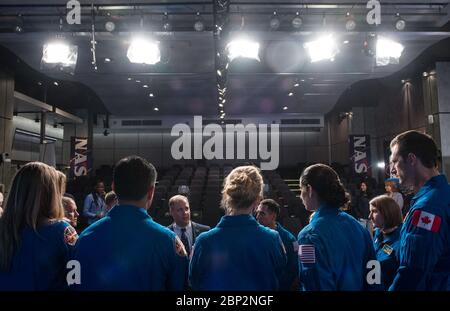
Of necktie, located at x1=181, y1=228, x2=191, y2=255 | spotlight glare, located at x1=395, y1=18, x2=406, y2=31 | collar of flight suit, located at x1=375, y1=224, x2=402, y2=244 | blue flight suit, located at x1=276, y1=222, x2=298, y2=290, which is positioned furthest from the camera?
spotlight glare, located at x1=395, y1=18, x2=406, y2=31

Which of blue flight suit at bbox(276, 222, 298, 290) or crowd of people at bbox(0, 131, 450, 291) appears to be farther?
blue flight suit at bbox(276, 222, 298, 290)

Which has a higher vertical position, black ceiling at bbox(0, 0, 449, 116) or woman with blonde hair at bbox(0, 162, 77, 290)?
black ceiling at bbox(0, 0, 449, 116)

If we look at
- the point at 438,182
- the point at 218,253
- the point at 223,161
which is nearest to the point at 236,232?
the point at 218,253

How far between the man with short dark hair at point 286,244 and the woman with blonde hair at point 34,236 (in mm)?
822

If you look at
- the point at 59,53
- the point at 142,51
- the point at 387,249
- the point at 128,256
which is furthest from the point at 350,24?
the point at 128,256

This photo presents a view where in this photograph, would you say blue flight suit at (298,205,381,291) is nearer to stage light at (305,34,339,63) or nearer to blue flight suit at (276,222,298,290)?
blue flight suit at (276,222,298,290)

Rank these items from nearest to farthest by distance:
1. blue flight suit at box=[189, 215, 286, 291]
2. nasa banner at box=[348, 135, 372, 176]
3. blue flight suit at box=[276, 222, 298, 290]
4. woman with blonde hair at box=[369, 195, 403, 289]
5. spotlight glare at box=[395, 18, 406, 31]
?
blue flight suit at box=[189, 215, 286, 291] < blue flight suit at box=[276, 222, 298, 290] < woman with blonde hair at box=[369, 195, 403, 289] < spotlight glare at box=[395, 18, 406, 31] < nasa banner at box=[348, 135, 372, 176]

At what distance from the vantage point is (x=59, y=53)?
5.49 metres

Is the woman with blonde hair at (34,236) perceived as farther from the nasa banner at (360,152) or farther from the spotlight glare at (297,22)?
the nasa banner at (360,152)

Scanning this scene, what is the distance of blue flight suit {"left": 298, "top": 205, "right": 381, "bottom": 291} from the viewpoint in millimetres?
1319

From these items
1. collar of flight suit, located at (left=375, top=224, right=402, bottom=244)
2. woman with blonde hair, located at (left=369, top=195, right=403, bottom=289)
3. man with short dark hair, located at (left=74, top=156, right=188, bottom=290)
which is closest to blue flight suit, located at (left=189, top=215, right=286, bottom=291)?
man with short dark hair, located at (left=74, top=156, right=188, bottom=290)

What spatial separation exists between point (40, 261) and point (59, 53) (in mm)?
5075

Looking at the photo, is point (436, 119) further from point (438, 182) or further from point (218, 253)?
point (218, 253)

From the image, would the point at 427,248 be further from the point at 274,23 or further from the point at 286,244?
the point at 274,23
